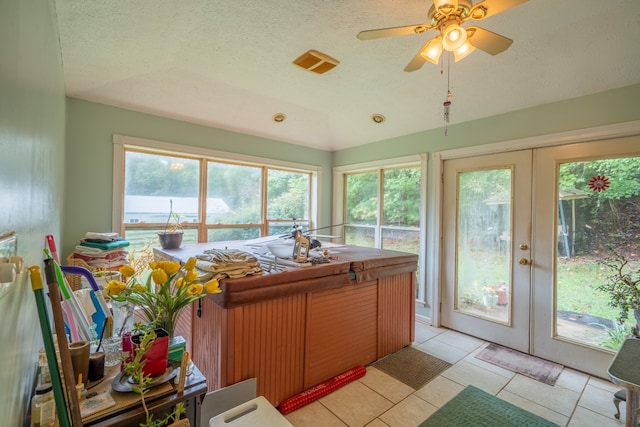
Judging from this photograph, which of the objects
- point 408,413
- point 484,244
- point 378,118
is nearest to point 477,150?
point 484,244

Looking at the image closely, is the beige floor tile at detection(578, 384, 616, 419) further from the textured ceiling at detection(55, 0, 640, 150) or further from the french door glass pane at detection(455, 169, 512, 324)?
the textured ceiling at detection(55, 0, 640, 150)

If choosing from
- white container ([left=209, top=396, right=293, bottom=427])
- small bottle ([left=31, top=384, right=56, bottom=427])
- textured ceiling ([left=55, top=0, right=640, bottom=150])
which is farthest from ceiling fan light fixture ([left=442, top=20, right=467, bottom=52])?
small bottle ([left=31, top=384, right=56, bottom=427])

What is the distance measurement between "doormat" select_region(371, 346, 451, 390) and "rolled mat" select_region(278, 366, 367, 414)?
10.7 inches

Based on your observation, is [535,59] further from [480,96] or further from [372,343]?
[372,343]

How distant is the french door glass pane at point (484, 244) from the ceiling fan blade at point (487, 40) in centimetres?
174

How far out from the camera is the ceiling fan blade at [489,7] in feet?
4.65

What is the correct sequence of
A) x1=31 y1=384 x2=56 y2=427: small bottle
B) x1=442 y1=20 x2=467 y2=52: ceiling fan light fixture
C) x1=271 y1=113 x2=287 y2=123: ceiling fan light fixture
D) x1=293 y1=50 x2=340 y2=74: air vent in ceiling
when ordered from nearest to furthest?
1. x1=31 y1=384 x2=56 y2=427: small bottle
2. x1=442 y1=20 x2=467 y2=52: ceiling fan light fixture
3. x1=293 y1=50 x2=340 y2=74: air vent in ceiling
4. x1=271 y1=113 x2=287 y2=123: ceiling fan light fixture

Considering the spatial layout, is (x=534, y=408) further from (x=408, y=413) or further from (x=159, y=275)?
(x=159, y=275)

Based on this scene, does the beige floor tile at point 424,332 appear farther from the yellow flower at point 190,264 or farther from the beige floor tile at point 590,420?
the yellow flower at point 190,264

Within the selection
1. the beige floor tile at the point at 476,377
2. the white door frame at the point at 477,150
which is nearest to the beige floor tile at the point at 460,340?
the white door frame at the point at 477,150

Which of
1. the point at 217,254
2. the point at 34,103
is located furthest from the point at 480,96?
the point at 34,103

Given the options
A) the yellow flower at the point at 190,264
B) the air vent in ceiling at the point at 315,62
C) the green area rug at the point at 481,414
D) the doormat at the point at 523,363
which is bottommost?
the green area rug at the point at 481,414

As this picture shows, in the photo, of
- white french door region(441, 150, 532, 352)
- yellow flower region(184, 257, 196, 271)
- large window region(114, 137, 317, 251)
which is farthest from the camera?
large window region(114, 137, 317, 251)

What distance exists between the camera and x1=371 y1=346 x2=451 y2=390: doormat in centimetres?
240
